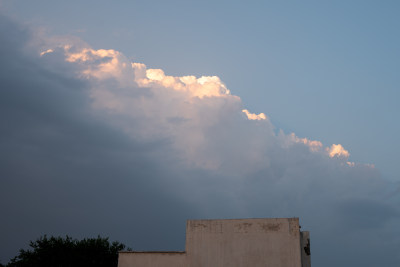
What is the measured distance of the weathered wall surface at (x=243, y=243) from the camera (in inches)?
1041

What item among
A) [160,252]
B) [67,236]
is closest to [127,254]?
[160,252]

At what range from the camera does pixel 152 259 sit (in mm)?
28828

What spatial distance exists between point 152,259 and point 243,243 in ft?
23.8

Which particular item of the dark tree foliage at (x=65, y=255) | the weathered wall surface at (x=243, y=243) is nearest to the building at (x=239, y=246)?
the weathered wall surface at (x=243, y=243)

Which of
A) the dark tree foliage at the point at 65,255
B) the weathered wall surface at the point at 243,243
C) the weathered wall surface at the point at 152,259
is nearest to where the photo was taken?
the weathered wall surface at the point at 243,243

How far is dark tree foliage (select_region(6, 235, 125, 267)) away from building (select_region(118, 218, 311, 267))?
13.3 meters

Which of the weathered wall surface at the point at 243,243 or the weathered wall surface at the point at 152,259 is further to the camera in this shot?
the weathered wall surface at the point at 152,259

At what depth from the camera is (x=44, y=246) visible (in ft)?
132

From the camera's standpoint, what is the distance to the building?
86.8 feet

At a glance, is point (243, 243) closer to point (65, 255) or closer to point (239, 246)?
point (239, 246)

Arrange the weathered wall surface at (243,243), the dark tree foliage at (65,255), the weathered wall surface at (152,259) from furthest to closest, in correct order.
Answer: the dark tree foliage at (65,255) < the weathered wall surface at (152,259) < the weathered wall surface at (243,243)

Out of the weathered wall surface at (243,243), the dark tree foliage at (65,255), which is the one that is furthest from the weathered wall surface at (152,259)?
the dark tree foliage at (65,255)

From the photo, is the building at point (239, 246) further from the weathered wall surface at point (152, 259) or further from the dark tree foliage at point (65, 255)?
the dark tree foliage at point (65, 255)

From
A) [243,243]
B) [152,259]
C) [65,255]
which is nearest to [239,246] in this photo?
[243,243]
